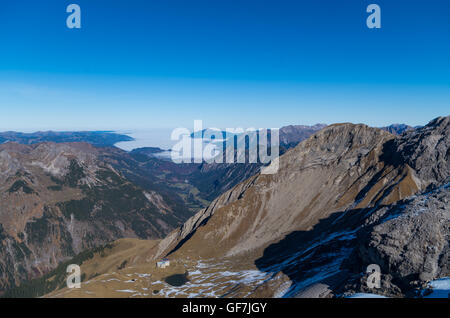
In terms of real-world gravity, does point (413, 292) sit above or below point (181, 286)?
above

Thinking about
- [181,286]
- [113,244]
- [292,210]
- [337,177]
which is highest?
[337,177]

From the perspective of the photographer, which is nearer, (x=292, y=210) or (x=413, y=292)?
(x=413, y=292)
